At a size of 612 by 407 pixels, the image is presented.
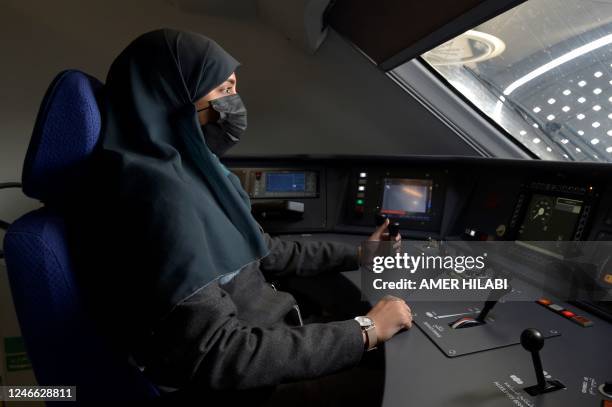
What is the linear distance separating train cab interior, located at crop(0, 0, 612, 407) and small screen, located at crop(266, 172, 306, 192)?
1 cm

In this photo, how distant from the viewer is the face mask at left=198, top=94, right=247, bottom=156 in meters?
1.08

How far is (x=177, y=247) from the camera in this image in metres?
0.74

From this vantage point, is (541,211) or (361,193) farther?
(361,193)

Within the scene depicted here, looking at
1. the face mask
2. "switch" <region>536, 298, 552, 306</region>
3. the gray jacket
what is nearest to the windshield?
"switch" <region>536, 298, 552, 306</region>

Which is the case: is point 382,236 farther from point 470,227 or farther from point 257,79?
point 257,79

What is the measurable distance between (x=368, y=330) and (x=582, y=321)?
56 cm

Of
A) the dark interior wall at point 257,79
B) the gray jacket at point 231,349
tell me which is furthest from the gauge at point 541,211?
the gray jacket at point 231,349

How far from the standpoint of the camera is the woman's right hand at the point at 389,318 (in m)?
0.92

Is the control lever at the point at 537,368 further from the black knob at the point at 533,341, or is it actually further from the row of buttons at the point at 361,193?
the row of buttons at the point at 361,193

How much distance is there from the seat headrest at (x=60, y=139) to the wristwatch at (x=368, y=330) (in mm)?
728

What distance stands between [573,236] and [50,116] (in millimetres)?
1486

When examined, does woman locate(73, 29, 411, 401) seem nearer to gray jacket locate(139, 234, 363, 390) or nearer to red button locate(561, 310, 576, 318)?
gray jacket locate(139, 234, 363, 390)

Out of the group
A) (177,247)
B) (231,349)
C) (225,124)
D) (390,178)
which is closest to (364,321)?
(231,349)

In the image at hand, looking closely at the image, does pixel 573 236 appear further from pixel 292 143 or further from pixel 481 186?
pixel 292 143
